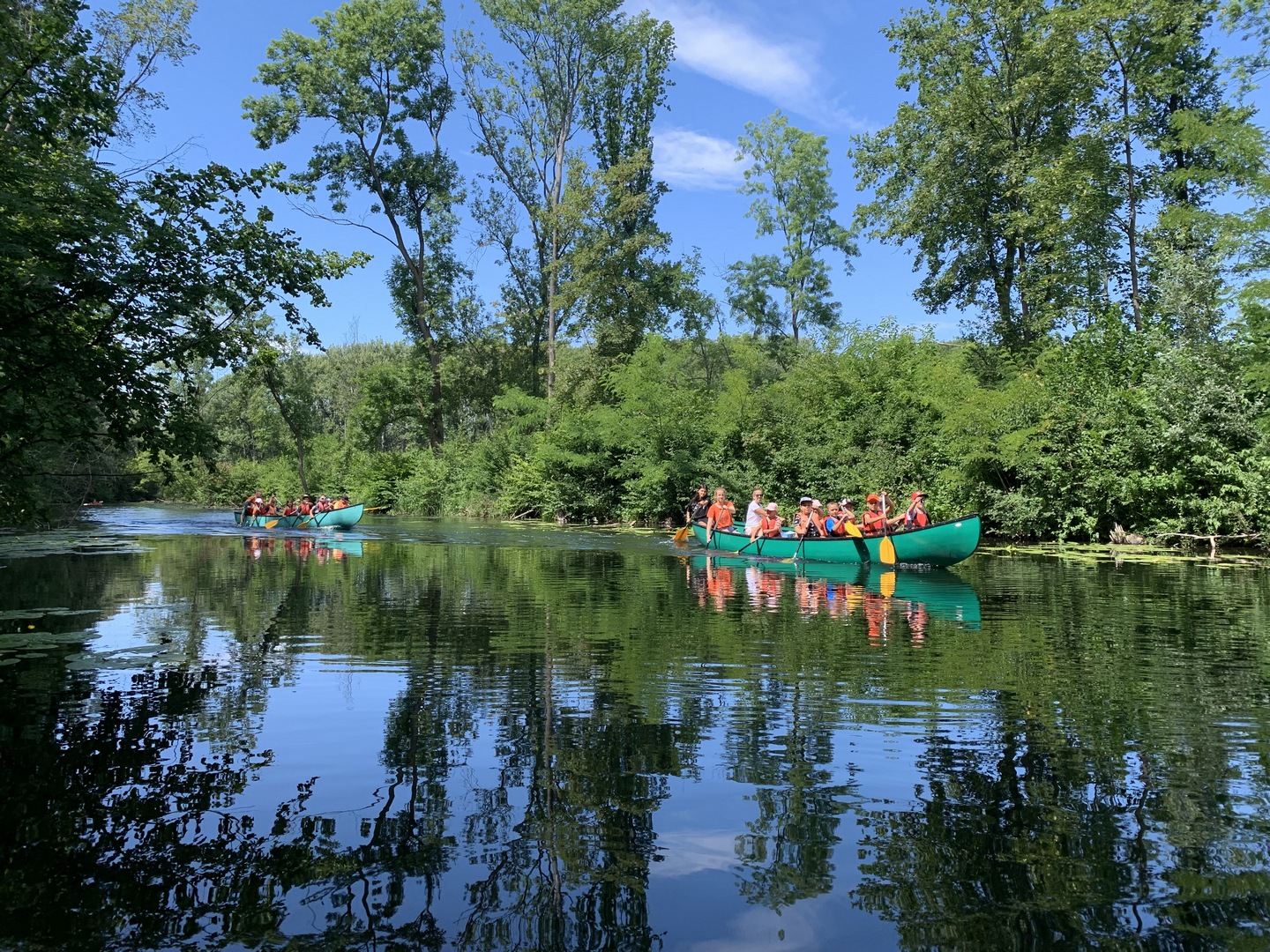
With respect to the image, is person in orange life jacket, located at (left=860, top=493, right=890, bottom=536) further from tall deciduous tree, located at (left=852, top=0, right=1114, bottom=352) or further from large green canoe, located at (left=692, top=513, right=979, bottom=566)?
tall deciduous tree, located at (left=852, top=0, right=1114, bottom=352)

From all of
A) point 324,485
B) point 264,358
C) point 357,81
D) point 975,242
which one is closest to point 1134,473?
point 975,242

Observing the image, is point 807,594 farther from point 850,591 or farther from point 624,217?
point 624,217

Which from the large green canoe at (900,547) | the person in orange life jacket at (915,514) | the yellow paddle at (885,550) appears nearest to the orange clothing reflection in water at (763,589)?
the large green canoe at (900,547)

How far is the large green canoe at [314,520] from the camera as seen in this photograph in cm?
3069

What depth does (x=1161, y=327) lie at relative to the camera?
74.2 feet

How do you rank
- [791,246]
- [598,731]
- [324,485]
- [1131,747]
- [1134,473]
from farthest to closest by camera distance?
1. [324,485]
2. [791,246]
3. [1134,473]
4. [598,731]
5. [1131,747]

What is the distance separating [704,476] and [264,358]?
23071 millimetres

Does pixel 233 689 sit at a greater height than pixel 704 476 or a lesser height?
lesser

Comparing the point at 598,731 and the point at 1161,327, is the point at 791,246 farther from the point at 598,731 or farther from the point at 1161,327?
the point at 598,731

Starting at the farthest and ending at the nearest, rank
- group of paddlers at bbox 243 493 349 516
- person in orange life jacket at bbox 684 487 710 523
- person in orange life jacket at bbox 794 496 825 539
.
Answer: group of paddlers at bbox 243 493 349 516 < person in orange life jacket at bbox 684 487 710 523 < person in orange life jacket at bbox 794 496 825 539

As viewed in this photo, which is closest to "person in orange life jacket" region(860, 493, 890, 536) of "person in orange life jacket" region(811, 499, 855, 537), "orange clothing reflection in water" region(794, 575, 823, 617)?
"person in orange life jacket" region(811, 499, 855, 537)

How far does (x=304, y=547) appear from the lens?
964 inches

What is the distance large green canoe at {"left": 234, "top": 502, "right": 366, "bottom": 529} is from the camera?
30688mm

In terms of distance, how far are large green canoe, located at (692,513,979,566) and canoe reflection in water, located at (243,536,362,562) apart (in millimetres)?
9685
